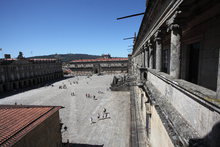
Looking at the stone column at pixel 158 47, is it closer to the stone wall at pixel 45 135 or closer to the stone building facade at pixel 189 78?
the stone building facade at pixel 189 78

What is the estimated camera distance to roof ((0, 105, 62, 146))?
5.35 metres

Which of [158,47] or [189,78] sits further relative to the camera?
[189,78]

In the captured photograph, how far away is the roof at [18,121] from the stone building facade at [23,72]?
120 ft

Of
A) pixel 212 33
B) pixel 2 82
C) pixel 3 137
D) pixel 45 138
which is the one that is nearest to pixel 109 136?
pixel 45 138

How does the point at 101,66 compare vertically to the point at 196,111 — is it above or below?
below

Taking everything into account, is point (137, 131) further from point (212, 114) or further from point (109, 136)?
point (212, 114)

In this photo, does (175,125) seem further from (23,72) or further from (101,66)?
(101,66)

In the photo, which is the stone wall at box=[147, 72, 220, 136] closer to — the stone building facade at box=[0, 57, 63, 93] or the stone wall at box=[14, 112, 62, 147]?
the stone wall at box=[14, 112, 62, 147]

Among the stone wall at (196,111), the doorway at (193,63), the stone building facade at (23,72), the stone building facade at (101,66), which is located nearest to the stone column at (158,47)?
the doorway at (193,63)

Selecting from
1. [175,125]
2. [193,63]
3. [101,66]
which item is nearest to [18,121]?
[175,125]

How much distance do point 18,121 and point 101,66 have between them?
6508 centimetres

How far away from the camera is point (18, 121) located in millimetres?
6734

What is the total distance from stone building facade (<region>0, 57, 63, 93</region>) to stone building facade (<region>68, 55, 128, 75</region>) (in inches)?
660

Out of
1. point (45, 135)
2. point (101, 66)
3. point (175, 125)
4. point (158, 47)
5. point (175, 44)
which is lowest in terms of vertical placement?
point (45, 135)
